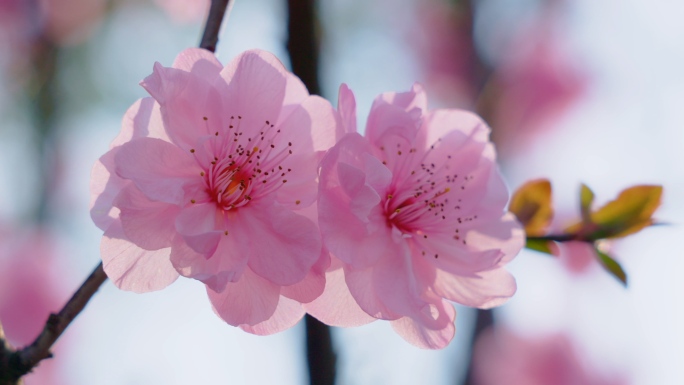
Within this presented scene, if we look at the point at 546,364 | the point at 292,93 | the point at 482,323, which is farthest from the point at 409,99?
the point at 546,364

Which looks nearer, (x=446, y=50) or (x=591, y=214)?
(x=591, y=214)

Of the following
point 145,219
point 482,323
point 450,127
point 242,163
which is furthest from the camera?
point 482,323

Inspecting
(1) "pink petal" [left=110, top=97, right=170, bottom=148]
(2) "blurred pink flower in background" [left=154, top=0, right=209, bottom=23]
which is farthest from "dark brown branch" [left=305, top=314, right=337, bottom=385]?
(2) "blurred pink flower in background" [left=154, top=0, right=209, bottom=23]

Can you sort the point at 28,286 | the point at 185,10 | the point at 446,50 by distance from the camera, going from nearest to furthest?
1. the point at 28,286
2. the point at 185,10
3. the point at 446,50

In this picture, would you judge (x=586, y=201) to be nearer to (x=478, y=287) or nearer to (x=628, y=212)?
(x=628, y=212)

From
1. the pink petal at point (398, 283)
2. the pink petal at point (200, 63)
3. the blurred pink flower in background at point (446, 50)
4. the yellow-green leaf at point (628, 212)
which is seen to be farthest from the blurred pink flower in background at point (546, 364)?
the pink petal at point (200, 63)
